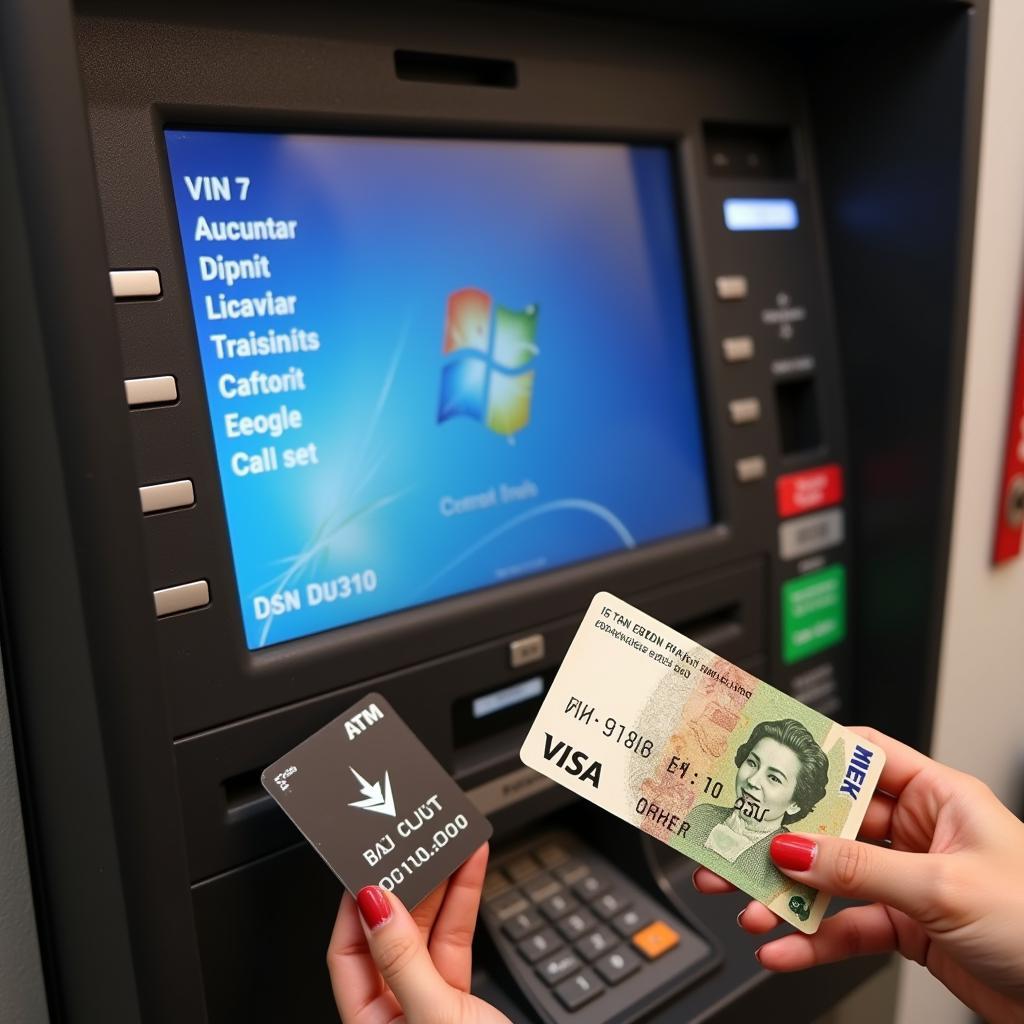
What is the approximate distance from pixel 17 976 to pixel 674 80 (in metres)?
1.25

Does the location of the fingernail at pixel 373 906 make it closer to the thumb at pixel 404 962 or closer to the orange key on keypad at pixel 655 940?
the thumb at pixel 404 962

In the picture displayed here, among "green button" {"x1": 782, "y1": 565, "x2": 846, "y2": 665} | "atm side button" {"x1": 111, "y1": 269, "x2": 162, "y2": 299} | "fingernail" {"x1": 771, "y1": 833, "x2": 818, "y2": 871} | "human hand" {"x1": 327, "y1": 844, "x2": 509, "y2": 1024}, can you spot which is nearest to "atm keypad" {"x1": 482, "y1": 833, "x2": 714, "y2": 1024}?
"human hand" {"x1": 327, "y1": 844, "x2": 509, "y2": 1024}

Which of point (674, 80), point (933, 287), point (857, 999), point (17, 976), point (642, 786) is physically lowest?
point (857, 999)

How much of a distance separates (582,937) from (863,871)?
384 millimetres

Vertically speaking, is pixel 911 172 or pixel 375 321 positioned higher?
pixel 911 172

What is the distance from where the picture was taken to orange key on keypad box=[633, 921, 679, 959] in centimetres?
114

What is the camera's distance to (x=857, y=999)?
1497 millimetres

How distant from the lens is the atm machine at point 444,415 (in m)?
0.79

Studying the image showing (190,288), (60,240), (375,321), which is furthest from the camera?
(375,321)

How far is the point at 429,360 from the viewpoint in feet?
3.56

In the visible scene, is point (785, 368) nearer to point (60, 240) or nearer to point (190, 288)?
point (190, 288)

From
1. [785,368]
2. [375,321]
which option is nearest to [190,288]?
[375,321]

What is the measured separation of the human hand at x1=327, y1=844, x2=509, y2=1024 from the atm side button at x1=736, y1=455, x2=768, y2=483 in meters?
0.63

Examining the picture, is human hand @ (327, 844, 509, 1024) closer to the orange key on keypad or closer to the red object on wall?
the orange key on keypad
